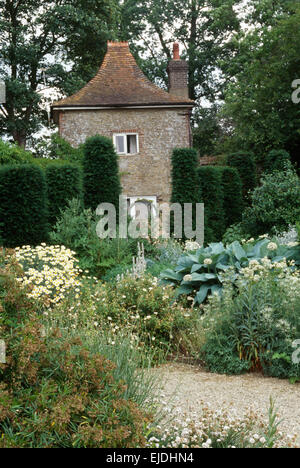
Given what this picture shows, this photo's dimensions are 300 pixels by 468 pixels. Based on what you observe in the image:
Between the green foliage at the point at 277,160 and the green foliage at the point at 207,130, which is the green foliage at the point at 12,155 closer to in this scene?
the green foliage at the point at 277,160

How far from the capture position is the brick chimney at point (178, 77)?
22828 mm

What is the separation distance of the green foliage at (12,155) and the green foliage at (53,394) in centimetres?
1296

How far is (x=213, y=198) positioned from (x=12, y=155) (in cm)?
619

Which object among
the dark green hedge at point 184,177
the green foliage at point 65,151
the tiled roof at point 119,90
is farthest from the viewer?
the tiled roof at point 119,90

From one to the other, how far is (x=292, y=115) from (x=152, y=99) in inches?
211

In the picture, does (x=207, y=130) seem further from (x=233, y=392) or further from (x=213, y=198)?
(x=233, y=392)

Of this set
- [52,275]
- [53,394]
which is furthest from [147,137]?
[53,394]

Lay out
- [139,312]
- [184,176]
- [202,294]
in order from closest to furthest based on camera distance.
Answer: [139,312], [202,294], [184,176]

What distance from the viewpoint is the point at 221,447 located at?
3.25 m

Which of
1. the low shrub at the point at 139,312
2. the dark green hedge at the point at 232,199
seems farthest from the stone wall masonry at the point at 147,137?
the low shrub at the point at 139,312

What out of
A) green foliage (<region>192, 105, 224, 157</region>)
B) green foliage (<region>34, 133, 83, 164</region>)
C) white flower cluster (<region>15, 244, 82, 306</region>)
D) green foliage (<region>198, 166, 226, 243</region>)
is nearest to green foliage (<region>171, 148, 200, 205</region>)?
green foliage (<region>198, 166, 226, 243</region>)

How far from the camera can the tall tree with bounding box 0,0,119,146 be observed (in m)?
22.5

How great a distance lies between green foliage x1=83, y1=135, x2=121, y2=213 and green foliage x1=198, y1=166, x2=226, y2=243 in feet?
9.83

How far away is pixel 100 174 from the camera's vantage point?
13.7 metres
